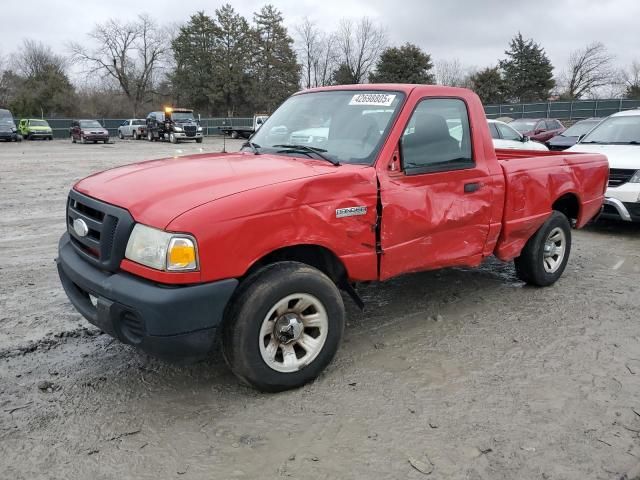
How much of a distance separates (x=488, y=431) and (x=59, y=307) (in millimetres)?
3727

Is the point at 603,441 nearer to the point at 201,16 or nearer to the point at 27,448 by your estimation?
the point at 27,448

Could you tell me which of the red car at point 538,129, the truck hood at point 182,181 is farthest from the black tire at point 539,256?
the red car at point 538,129

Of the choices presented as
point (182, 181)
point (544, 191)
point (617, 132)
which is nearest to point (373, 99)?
point (182, 181)

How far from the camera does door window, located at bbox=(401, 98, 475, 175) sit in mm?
3811

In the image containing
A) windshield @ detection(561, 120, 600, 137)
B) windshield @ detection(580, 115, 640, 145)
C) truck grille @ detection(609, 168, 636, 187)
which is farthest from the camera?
windshield @ detection(561, 120, 600, 137)

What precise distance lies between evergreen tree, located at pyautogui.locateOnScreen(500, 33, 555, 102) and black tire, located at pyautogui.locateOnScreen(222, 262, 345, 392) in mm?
62848

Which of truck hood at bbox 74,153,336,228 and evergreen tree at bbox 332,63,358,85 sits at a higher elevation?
evergreen tree at bbox 332,63,358,85

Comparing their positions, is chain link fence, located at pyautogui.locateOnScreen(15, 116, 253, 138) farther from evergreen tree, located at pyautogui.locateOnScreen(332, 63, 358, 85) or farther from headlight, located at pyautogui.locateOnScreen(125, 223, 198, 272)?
headlight, located at pyautogui.locateOnScreen(125, 223, 198, 272)

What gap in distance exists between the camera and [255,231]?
300cm

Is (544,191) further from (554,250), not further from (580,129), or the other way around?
(580,129)

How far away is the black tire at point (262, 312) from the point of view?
3021 millimetres

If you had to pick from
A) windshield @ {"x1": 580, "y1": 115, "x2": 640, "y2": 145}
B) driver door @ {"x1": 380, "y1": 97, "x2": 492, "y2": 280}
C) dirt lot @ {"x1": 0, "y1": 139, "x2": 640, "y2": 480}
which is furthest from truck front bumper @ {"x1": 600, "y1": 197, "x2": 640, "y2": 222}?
driver door @ {"x1": 380, "y1": 97, "x2": 492, "y2": 280}

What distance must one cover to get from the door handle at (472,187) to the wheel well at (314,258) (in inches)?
51.2

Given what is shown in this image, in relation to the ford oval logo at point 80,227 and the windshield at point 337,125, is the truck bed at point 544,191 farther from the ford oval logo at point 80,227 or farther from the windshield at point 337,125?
the ford oval logo at point 80,227
